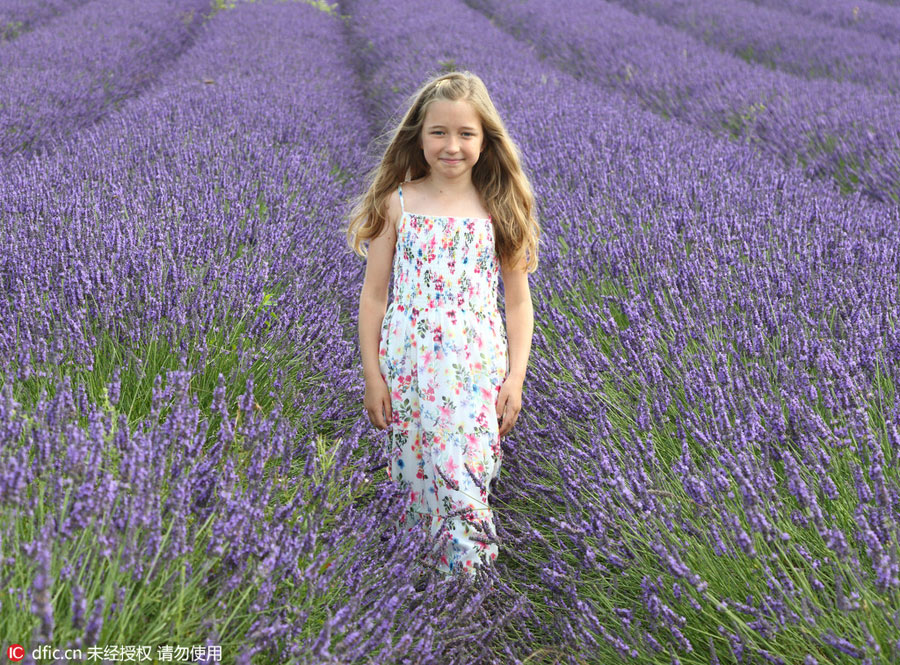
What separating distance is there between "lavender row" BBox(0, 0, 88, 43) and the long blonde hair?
904 cm

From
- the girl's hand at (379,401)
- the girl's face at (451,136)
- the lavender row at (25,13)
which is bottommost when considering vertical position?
the lavender row at (25,13)

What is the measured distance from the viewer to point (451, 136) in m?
1.81

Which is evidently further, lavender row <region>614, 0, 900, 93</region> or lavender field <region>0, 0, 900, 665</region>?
lavender row <region>614, 0, 900, 93</region>

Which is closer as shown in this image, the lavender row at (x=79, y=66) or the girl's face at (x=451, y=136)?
the girl's face at (x=451, y=136)

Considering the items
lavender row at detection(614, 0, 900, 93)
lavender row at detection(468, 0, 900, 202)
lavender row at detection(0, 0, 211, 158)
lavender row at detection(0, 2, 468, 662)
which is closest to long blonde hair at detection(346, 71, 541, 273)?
lavender row at detection(0, 2, 468, 662)

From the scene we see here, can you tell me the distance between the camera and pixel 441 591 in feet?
5.11

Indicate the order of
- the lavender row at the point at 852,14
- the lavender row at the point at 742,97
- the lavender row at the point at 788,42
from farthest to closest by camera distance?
1. the lavender row at the point at 852,14
2. the lavender row at the point at 788,42
3. the lavender row at the point at 742,97

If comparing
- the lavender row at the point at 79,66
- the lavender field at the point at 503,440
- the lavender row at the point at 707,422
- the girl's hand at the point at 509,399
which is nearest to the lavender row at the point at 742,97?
the lavender field at the point at 503,440

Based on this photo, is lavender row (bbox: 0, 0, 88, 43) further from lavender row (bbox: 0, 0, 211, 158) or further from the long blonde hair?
the long blonde hair

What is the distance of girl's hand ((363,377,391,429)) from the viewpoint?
6.31 ft

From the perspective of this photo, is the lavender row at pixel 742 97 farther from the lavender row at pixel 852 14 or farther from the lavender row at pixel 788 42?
the lavender row at pixel 852 14

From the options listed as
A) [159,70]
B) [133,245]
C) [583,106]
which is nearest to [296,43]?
[159,70]

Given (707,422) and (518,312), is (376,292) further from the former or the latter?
(707,422)

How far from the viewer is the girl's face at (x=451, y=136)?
1799mm
